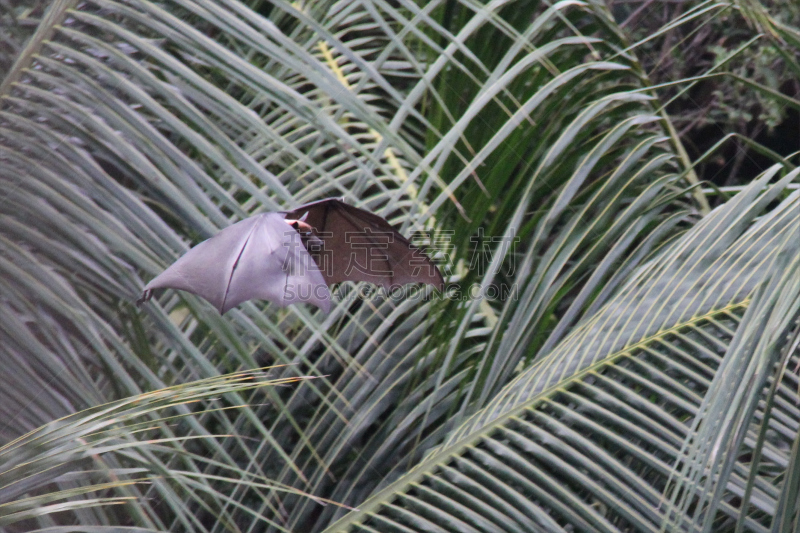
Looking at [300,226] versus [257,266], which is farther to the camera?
[300,226]

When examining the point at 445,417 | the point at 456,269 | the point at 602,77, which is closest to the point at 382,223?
the point at 456,269

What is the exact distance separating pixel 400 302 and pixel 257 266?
3.05 ft

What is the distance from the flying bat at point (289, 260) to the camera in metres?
1.30

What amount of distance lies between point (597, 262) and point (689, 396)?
655 millimetres

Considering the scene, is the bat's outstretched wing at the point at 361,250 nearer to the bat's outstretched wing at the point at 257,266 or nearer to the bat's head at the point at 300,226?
the bat's head at the point at 300,226

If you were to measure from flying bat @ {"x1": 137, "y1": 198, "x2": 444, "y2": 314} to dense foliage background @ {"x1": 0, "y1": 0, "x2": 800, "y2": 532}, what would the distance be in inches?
1.8

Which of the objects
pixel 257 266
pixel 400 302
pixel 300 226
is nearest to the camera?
pixel 257 266

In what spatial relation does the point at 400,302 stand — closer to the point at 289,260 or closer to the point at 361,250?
the point at 361,250

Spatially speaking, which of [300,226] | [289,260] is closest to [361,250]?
[300,226]

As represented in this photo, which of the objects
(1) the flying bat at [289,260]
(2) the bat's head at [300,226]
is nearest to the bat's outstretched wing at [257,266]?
(1) the flying bat at [289,260]

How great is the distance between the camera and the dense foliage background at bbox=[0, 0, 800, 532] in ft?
3.66

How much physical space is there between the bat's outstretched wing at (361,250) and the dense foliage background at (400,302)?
3.7 inches

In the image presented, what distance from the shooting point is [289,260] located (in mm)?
1404

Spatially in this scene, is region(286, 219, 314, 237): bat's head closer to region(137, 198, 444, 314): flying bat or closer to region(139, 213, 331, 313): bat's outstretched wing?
region(137, 198, 444, 314): flying bat
